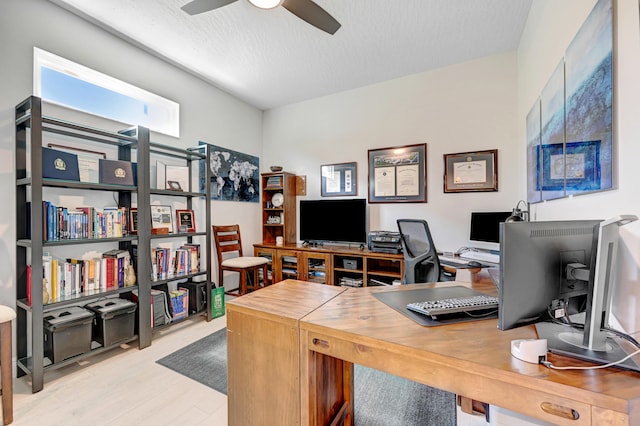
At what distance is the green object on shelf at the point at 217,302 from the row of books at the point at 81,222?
3.70ft

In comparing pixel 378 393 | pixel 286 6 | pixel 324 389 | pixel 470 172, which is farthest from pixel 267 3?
pixel 378 393

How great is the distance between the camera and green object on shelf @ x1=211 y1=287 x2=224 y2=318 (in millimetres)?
3049

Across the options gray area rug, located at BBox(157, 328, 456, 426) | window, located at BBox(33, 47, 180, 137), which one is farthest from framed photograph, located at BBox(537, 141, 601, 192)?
window, located at BBox(33, 47, 180, 137)

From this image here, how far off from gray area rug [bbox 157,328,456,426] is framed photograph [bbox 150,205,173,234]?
3.85 feet

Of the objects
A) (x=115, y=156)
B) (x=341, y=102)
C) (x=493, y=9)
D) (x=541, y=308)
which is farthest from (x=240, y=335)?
(x=341, y=102)

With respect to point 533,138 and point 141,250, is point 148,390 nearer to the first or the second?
point 141,250

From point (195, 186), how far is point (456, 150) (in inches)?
126

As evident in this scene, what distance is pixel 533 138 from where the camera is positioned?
2.10m

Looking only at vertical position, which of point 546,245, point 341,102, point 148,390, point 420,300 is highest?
point 341,102

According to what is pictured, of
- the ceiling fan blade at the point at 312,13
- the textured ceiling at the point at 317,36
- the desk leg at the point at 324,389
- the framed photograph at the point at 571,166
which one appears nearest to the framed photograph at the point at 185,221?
the textured ceiling at the point at 317,36

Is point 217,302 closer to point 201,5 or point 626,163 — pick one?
point 201,5

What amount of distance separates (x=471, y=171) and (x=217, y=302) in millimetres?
3272

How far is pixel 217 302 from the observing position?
3092mm

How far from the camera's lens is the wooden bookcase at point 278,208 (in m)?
3.99
